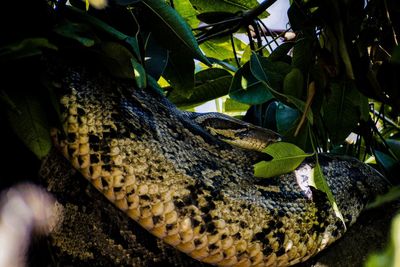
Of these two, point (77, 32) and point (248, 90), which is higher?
point (77, 32)

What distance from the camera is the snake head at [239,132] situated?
1.78m

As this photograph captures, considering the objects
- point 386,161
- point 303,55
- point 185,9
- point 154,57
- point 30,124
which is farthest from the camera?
point 185,9

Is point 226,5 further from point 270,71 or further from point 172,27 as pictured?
point 172,27

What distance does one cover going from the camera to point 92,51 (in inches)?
45.9

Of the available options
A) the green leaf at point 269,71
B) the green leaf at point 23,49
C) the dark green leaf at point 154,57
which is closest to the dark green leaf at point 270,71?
the green leaf at point 269,71

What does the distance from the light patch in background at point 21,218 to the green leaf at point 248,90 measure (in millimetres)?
599

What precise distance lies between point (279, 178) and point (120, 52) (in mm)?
595

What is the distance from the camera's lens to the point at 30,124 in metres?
1.02

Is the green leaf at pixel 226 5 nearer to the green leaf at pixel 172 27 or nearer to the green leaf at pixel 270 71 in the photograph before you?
the green leaf at pixel 270 71

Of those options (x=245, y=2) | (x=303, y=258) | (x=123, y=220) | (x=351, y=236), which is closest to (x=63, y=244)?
(x=123, y=220)

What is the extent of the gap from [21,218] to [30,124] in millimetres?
185

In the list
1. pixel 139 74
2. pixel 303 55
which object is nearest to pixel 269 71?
pixel 303 55

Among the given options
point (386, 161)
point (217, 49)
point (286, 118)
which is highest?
point (217, 49)

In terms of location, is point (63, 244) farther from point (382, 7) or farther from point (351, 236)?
point (382, 7)
